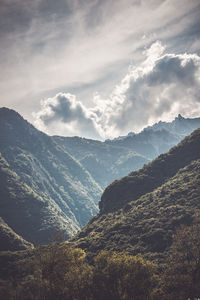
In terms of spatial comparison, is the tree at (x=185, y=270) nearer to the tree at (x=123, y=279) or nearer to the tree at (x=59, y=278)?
the tree at (x=123, y=279)

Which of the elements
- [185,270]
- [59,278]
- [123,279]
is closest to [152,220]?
[185,270]

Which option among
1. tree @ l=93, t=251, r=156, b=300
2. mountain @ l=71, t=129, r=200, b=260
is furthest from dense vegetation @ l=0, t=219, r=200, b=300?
mountain @ l=71, t=129, r=200, b=260

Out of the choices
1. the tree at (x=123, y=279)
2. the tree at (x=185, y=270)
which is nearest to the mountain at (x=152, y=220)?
the tree at (x=185, y=270)

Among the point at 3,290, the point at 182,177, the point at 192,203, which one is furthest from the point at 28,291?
the point at 182,177

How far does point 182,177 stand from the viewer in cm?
18375

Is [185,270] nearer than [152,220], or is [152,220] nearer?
[185,270]

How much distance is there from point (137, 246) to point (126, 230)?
21026 mm

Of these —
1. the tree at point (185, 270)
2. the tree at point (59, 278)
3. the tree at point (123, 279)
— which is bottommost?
the tree at point (185, 270)

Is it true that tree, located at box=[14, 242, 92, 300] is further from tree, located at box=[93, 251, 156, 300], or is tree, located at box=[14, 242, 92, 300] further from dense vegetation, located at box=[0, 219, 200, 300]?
tree, located at box=[93, 251, 156, 300]

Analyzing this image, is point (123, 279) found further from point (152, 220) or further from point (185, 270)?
point (152, 220)

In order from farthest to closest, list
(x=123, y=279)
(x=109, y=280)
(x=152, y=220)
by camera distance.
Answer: (x=152, y=220) < (x=109, y=280) < (x=123, y=279)

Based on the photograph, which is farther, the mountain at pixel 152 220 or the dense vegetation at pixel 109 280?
the mountain at pixel 152 220

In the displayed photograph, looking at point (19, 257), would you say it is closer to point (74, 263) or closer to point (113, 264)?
point (74, 263)

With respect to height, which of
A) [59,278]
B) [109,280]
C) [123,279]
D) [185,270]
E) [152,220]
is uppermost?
[59,278]
